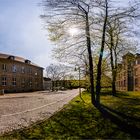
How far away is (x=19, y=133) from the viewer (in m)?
11.0

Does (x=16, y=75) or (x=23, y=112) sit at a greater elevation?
(x=16, y=75)

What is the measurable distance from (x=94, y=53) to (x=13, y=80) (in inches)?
1778

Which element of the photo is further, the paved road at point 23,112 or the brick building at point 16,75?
the brick building at point 16,75

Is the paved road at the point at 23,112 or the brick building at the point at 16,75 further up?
the brick building at the point at 16,75

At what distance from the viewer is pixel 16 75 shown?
229ft

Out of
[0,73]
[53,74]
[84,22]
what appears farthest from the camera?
[53,74]

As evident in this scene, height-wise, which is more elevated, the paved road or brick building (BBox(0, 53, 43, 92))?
brick building (BBox(0, 53, 43, 92))

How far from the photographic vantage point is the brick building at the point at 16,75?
65000 millimetres

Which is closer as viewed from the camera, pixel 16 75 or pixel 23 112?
pixel 23 112

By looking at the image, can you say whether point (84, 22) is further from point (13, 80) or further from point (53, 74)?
point (53, 74)

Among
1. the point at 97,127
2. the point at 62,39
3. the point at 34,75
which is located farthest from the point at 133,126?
the point at 34,75

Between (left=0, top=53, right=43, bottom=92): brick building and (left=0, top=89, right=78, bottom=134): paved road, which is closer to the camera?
(left=0, top=89, right=78, bottom=134): paved road

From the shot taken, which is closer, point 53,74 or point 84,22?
point 84,22

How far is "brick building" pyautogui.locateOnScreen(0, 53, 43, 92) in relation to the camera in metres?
65.0
